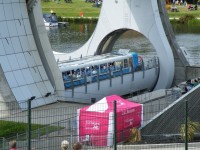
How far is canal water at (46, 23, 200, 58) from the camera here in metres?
45.9

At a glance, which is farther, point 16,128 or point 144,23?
point 144,23

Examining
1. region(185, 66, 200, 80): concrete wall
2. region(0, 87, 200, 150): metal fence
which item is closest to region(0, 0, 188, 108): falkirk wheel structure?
region(0, 87, 200, 150): metal fence

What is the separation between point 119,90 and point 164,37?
363 cm

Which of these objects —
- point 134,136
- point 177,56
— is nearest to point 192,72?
point 177,56

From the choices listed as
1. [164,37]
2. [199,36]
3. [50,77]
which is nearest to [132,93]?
[164,37]

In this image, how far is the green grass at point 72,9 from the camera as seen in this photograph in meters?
75.4

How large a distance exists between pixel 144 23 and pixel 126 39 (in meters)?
21.0

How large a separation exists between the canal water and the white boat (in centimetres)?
1064

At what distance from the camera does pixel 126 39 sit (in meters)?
52.0

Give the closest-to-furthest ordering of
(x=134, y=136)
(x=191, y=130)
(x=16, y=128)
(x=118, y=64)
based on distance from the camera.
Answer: (x=16, y=128)
(x=134, y=136)
(x=191, y=130)
(x=118, y=64)

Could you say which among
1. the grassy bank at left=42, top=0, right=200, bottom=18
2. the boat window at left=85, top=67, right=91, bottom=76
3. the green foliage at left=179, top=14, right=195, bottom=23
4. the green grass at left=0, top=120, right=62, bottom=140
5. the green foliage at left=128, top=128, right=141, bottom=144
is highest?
the grassy bank at left=42, top=0, right=200, bottom=18

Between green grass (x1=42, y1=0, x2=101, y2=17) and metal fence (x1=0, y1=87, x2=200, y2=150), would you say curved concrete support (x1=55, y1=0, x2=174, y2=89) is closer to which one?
metal fence (x1=0, y1=87, x2=200, y2=150)

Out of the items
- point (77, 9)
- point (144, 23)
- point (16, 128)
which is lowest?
point (16, 128)

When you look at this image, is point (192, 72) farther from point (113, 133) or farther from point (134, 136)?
point (113, 133)
